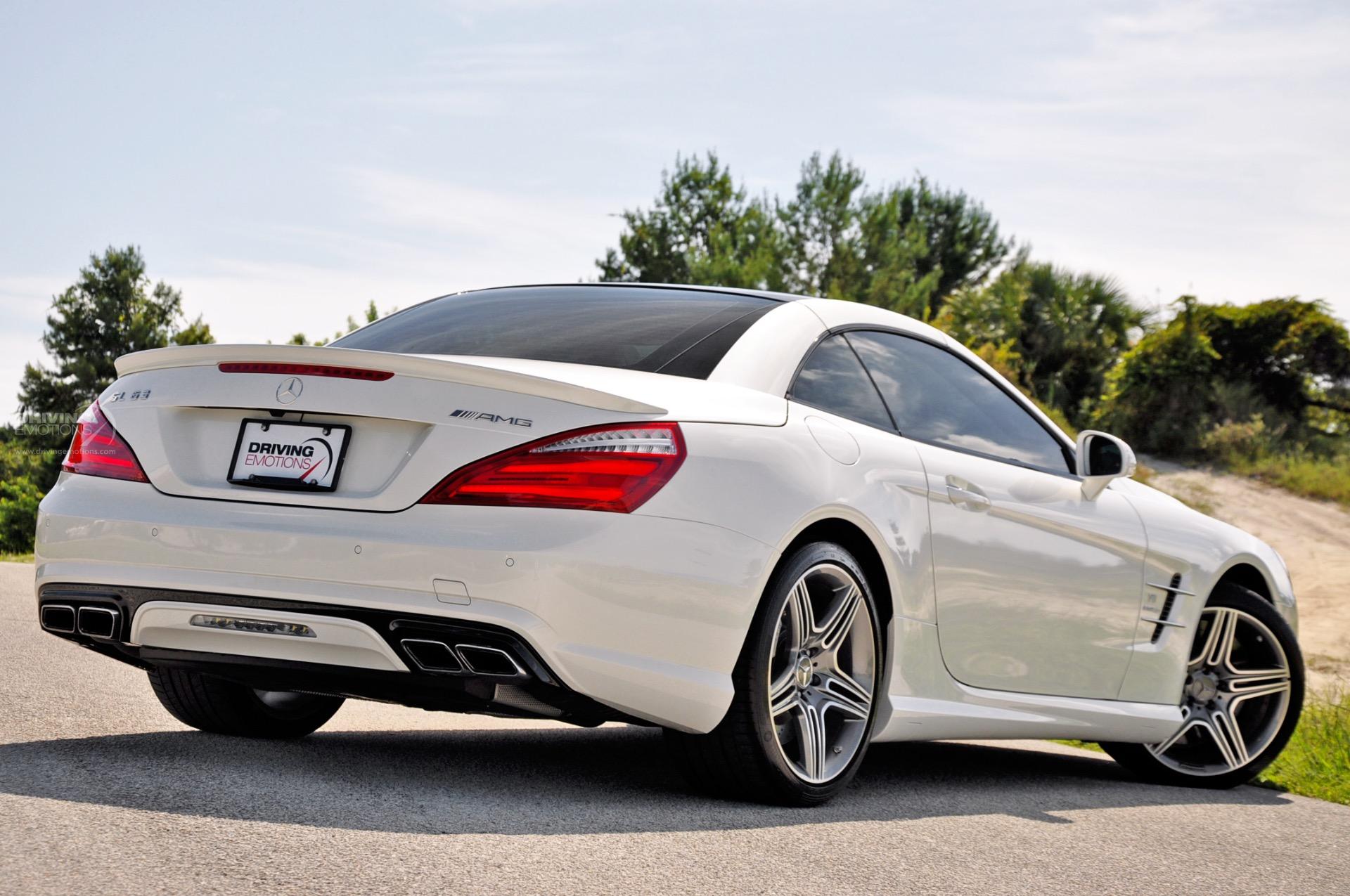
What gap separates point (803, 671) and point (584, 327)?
1.22 meters

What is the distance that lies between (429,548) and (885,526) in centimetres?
144

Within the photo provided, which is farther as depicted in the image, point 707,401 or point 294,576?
point 707,401

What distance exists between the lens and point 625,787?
4230mm

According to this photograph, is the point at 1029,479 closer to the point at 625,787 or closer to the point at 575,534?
the point at 625,787

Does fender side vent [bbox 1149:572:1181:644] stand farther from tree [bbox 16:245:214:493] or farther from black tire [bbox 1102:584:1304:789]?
tree [bbox 16:245:214:493]

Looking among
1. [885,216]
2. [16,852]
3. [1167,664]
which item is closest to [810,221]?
[885,216]

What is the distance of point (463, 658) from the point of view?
3.54 m

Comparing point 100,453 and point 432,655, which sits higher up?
point 100,453

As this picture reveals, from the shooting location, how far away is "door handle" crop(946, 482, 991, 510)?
15.4ft

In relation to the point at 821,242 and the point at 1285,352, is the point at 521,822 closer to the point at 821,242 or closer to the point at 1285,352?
the point at 1285,352

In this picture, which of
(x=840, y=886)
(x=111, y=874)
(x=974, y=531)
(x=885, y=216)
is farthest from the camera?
(x=885, y=216)

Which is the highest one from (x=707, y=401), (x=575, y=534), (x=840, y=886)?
(x=707, y=401)

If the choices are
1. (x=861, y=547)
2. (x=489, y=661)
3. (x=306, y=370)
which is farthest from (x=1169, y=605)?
(x=306, y=370)

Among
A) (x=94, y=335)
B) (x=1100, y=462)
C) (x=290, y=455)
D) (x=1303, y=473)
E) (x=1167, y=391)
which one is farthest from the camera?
(x=94, y=335)
